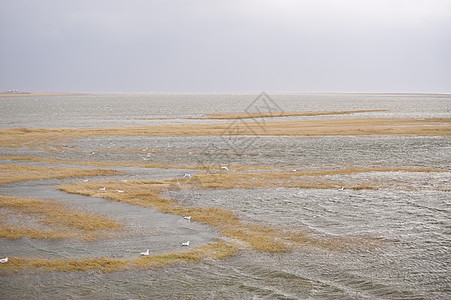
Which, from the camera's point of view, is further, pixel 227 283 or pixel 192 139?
pixel 192 139

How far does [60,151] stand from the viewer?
38.3 meters

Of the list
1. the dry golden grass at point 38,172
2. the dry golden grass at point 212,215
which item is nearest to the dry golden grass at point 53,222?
the dry golden grass at point 212,215

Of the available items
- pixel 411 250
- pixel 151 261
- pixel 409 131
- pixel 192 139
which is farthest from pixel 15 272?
pixel 409 131

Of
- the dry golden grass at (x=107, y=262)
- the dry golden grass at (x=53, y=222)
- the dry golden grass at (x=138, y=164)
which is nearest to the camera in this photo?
the dry golden grass at (x=107, y=262)

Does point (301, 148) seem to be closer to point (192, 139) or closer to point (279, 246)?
point (192, 139)

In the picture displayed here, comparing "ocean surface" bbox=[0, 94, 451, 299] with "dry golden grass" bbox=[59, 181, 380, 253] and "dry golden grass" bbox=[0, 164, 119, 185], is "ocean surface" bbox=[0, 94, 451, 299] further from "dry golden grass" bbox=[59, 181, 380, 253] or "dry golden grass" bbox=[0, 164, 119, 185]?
"dry golden grass" bbox=[0, 164, 119, 185]

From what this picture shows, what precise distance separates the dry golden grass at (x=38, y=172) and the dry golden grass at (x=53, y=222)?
5875mm

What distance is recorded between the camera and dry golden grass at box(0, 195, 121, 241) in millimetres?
15734

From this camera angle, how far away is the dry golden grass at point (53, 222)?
1573 centimetres

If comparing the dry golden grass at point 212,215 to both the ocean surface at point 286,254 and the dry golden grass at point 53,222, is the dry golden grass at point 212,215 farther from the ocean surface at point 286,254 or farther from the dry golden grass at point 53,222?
the dry golden grass at point 53,222

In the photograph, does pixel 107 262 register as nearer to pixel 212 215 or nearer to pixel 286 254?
pixel 286 254

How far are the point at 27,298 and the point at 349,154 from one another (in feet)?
94.5

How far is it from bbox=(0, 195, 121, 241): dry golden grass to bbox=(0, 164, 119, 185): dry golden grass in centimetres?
587

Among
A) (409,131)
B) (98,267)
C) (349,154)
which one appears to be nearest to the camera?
(98,267)
